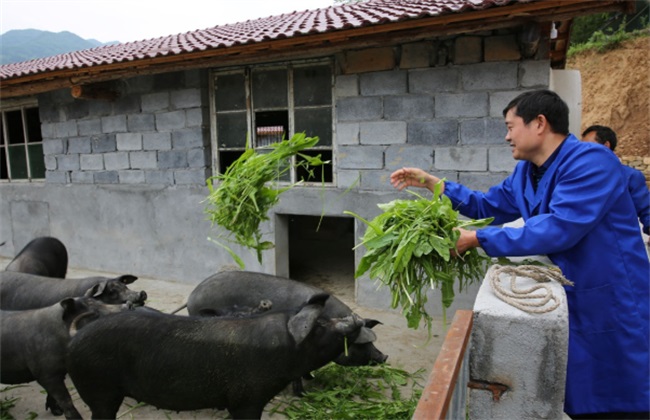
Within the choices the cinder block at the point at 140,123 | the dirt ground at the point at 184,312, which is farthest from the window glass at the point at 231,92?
the dirt ground at the point at 184,312

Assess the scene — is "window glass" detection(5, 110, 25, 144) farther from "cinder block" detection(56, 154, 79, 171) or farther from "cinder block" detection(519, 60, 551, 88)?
"cinder block" detection(519, 60, 551, 88)

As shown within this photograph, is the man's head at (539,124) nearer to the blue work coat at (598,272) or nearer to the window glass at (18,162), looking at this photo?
the blue work coat at (598,272)

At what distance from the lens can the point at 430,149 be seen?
5898 mm

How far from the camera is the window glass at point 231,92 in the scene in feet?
23.5

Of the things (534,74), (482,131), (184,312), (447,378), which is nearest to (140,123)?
(184,312)

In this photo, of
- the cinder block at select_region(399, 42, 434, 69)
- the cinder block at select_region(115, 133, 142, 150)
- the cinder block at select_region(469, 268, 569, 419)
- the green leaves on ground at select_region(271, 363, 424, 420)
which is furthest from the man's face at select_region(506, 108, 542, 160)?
the cinder block at select_region(115, 133, 142, 150)

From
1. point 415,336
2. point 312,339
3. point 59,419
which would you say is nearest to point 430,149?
point 415,336

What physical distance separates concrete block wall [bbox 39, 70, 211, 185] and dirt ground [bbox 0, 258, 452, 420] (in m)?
1.75

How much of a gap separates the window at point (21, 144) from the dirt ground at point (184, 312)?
376 cm

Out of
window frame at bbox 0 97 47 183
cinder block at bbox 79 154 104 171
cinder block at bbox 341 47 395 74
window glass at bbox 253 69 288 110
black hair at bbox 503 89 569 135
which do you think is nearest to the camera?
black hair at bbox 503 89 569 135

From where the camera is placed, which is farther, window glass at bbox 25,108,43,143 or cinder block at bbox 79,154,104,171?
window glass at bbox 25,108,43,143

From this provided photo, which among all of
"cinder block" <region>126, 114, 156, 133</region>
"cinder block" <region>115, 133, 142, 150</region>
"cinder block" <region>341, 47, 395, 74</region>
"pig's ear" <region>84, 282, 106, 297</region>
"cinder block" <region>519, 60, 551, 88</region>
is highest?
"cinder block" <region>341, 47, 395, 74</region>

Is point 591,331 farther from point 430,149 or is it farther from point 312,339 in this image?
point 430,149

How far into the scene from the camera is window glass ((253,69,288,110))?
690 centimetres
